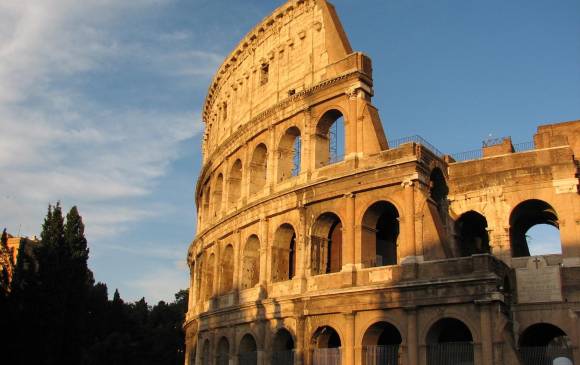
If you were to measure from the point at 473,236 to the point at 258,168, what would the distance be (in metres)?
9.92

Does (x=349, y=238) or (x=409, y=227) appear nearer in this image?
(x=409, y=227)

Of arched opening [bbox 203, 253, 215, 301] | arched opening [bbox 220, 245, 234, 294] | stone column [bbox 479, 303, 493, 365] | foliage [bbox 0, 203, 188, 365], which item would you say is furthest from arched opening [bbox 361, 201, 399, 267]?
foliage [bbox 0, 203, 188, 365]

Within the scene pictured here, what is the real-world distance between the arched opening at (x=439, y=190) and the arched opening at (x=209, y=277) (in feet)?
40.7

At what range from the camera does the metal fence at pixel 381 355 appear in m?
20.4

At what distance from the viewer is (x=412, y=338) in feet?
64.0

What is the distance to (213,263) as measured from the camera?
31.1 metres

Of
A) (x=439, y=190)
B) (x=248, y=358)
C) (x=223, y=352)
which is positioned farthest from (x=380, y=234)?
(x=223, y=352)

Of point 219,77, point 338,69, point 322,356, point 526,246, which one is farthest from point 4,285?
point 526,246

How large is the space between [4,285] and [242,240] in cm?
969

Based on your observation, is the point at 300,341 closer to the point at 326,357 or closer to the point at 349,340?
the point at 326,357

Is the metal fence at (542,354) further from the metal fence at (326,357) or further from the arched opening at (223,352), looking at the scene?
the arched opening at (223,352)

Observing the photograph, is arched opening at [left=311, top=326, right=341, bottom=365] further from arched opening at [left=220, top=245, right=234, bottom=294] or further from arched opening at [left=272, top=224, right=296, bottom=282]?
arched opening at [left=220, top=245, right=234, bottom=294]

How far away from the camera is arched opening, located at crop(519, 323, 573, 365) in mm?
19266

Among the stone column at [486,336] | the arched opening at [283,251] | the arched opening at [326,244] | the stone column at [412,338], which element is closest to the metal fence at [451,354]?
the stone column at [412,338]
